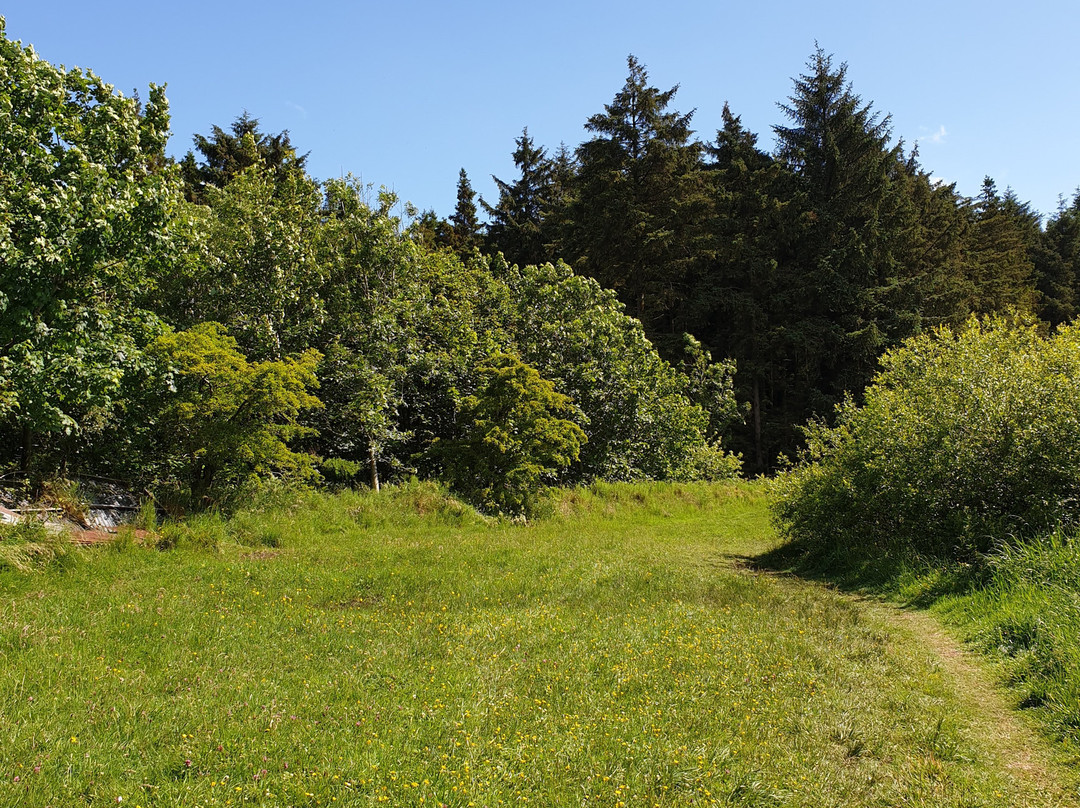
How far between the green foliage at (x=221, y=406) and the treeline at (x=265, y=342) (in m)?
0.04

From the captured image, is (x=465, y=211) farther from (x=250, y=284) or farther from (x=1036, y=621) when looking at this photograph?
(x=1036, y=621)

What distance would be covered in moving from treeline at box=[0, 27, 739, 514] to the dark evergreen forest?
7 cm

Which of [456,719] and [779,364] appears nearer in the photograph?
[456,719]

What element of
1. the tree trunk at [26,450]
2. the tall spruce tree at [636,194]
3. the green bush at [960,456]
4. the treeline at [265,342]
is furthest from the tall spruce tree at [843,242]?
the tree trunk at [26,450]

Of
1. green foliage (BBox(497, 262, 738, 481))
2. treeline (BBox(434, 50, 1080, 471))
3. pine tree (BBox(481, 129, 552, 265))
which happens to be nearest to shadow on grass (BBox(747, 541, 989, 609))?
green foliage (BBox(497, 262, 738, 481))

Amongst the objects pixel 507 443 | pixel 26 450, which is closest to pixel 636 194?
pixel 507 443

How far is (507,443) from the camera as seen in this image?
16656 mm

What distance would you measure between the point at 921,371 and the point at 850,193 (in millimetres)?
25592

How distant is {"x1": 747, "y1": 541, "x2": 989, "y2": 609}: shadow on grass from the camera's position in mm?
9367

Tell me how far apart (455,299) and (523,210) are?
2348 centimetres

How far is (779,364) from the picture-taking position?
3766 centimetres

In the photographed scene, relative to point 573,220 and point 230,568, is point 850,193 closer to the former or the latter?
point 573,220

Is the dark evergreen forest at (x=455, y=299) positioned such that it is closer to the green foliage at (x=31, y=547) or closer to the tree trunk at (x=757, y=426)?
the tree trunk at (x=757, y=426)

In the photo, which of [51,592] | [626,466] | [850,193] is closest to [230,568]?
[51,592]
